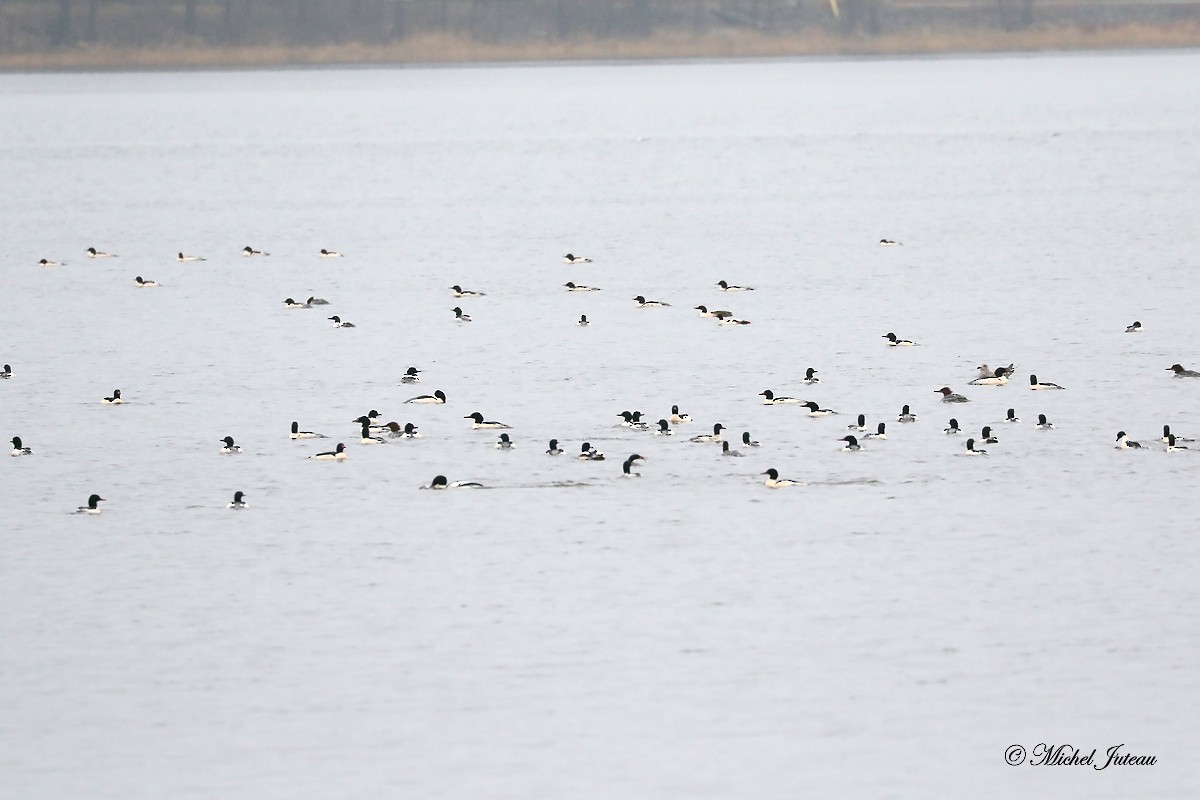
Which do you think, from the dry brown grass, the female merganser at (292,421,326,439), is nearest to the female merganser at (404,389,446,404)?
the female merganser at (292,421,326,439)

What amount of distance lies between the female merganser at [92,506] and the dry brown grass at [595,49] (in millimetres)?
86196

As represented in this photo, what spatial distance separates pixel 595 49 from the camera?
369 feet

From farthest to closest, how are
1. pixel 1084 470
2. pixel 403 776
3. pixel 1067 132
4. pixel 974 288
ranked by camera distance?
pixel 1067 132 → pixel 974 288 → pixel 1084 470 → pixel 403 776

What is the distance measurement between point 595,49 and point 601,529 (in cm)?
9212

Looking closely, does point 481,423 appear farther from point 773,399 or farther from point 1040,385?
point 1040,385

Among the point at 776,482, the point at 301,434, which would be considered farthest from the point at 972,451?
the point at 301,434

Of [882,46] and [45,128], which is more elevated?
[882,46]

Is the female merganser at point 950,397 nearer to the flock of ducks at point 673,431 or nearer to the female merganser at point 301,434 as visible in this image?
the flock of ducks at point 673,431

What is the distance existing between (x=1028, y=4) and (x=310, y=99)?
6557cm

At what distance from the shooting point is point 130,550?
72.9 feet

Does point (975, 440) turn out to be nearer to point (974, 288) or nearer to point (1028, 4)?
point (974, 288)

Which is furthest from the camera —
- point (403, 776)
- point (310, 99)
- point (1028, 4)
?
point (310, 99)

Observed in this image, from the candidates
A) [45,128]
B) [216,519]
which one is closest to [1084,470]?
[216,519]

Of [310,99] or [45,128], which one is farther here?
[310,99]
